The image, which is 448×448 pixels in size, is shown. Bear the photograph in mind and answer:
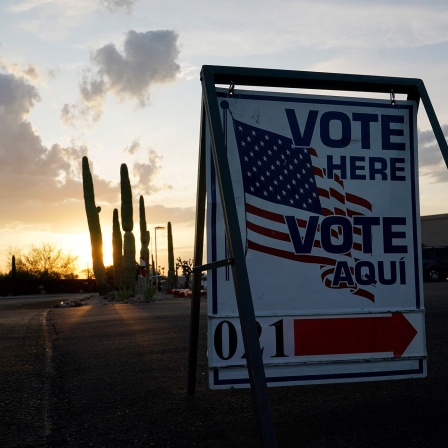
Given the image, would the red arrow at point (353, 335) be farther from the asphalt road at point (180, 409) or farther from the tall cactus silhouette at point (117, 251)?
the tall cactus silhouette at point (117, 251)

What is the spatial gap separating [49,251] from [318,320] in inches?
3150

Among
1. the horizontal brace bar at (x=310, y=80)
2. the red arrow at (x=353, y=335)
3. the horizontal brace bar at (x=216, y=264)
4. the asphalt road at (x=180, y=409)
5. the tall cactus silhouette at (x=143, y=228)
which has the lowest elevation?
the asphalt road at (x=180, y=409)

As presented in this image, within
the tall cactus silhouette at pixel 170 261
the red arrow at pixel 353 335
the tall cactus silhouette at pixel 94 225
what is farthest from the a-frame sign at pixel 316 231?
the tall cactus silhouette at pixel 170 261

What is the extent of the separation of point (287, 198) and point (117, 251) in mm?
34190

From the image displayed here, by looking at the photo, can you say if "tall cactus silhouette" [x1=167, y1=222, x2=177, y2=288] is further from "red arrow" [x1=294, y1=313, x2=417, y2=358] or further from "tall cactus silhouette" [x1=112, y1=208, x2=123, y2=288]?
"red arrow" [x1=294, y1=313, x2=417, y2=358]

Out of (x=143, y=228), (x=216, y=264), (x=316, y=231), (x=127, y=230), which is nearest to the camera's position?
(x=216, y=264)

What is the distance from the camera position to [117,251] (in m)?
37.3

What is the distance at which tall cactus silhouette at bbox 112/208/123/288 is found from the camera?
34719mm

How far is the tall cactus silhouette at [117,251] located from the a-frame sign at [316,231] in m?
30.0

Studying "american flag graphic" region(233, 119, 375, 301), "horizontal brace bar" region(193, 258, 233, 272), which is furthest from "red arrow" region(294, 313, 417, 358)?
"horizontal brace bar" region(193, 258, 233, 272)

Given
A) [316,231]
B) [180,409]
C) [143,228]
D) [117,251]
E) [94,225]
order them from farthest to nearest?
[143,228] → [117,251] → [94,225] → [180,409] → [316,231]

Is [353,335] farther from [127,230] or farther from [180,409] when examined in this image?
[127,230]

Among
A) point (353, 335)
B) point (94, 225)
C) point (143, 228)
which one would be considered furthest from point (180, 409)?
point (143, 228)

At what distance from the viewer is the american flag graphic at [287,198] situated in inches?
146
